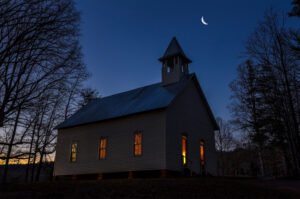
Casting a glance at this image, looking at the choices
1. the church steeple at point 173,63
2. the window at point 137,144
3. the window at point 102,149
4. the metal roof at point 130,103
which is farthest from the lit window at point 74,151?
the church steeple at point 173,63

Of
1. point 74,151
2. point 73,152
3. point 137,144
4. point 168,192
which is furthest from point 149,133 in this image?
point 73,152

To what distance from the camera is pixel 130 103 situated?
70.4 feet

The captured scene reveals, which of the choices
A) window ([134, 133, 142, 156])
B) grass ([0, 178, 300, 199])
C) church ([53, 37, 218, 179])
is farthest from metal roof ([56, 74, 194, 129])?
grass ([0, 178, 300, 199])

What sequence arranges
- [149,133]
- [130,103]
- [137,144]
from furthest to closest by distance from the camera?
[130,103]
[137,144]
[149,133]

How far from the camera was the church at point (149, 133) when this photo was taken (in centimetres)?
1745

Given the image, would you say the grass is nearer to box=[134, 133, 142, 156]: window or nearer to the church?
the church

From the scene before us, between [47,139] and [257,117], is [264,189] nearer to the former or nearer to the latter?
[257,117]

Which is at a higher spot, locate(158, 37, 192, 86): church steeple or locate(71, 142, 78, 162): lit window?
locate(158, 37, 192, 86): church steeple

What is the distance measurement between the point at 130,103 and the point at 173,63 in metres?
5.31

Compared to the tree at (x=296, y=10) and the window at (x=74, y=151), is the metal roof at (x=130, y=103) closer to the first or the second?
the window at (x=74, y=151)

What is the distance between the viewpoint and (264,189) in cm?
1260

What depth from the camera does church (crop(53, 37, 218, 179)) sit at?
57.3ft

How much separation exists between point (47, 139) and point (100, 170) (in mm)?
12865

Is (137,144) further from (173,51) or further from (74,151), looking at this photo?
(173,51)
